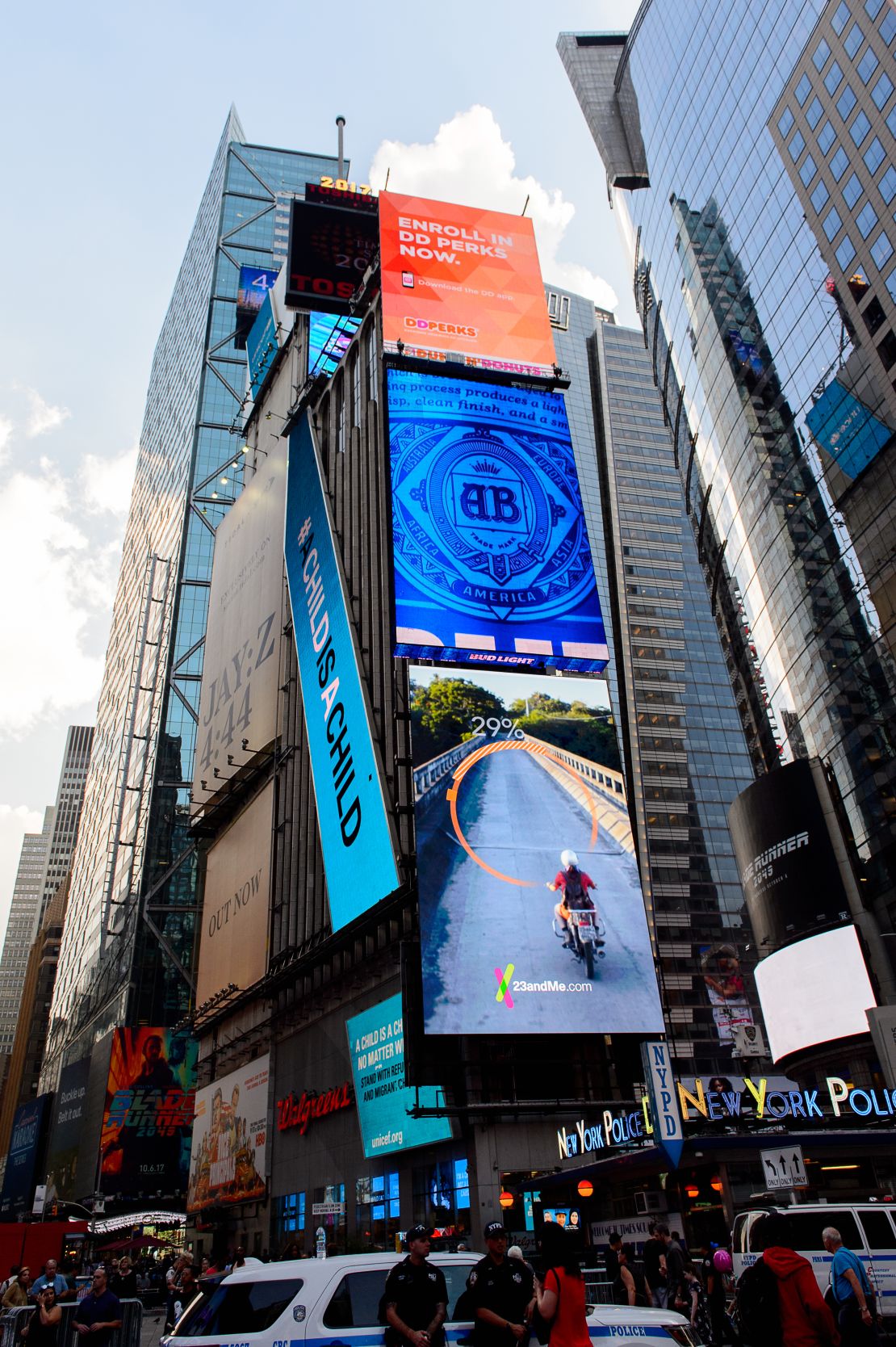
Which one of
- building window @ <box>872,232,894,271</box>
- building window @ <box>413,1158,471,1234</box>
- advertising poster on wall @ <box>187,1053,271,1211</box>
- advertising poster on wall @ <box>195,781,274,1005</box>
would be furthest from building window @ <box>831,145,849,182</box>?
building window @ <box>413,1158,471,1234</box>

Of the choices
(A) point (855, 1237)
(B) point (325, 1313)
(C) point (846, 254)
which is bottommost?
(B) point (325, 1313)

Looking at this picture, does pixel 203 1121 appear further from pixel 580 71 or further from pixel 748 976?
pixel 580 71

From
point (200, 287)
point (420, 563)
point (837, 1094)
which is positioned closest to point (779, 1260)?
point (837, 1094)

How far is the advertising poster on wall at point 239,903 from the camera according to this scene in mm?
51594

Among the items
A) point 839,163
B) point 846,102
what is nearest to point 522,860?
point 839,163

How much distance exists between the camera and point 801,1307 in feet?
24.5

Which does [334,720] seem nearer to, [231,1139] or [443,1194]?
[443,1194]

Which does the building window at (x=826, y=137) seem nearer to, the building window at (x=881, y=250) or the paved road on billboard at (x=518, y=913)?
the building window at (x=881, y=250)

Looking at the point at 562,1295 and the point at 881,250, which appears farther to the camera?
the point at 881,250

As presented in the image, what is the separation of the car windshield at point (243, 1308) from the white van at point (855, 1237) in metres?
6.89

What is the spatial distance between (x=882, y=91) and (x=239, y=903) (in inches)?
2395

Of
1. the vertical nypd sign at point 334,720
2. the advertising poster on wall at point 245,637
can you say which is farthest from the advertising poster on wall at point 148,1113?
the vertical nypd sign at point 334,720

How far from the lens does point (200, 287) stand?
11706 cm

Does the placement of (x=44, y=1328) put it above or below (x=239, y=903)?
below
